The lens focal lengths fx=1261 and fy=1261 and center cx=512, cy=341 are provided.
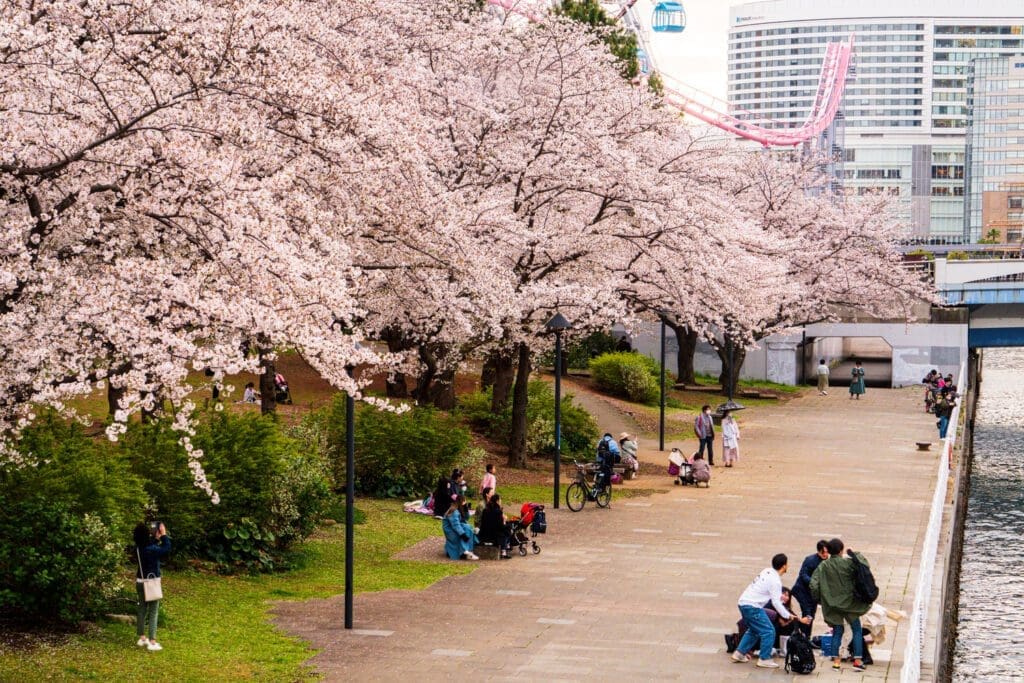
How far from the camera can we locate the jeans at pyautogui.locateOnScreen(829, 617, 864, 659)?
1522 centimetres

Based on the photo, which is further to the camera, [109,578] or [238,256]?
[109,578]

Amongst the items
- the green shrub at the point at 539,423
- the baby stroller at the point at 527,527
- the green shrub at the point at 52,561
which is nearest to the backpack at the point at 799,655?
the baby stroller at the point at 527,527

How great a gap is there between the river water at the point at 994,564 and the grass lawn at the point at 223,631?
9.84 meters

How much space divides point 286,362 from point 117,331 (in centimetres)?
3395

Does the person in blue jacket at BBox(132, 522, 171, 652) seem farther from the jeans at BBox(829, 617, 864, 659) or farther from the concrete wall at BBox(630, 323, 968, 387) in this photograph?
the concrete wall at BBox(630, 323, 968, 387)

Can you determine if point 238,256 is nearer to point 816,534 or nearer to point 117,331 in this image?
point 117,331

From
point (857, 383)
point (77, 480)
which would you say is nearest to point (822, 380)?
point (857, 383)

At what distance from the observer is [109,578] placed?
50.4ft

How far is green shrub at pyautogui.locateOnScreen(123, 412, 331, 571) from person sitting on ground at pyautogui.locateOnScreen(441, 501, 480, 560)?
2124 millimetres

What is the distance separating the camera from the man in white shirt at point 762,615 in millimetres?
15148

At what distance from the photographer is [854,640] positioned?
15.3 m

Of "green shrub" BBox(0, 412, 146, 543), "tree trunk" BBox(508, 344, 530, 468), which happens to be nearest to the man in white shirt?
"green shrub" BBox(0, 412, 146, 543)

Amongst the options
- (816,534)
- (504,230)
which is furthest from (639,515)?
(504,230)

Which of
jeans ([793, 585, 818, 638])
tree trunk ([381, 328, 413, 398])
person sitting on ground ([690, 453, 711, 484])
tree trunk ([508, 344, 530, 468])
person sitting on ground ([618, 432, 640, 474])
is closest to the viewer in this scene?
jeans ([793, 585, 818, 638])
